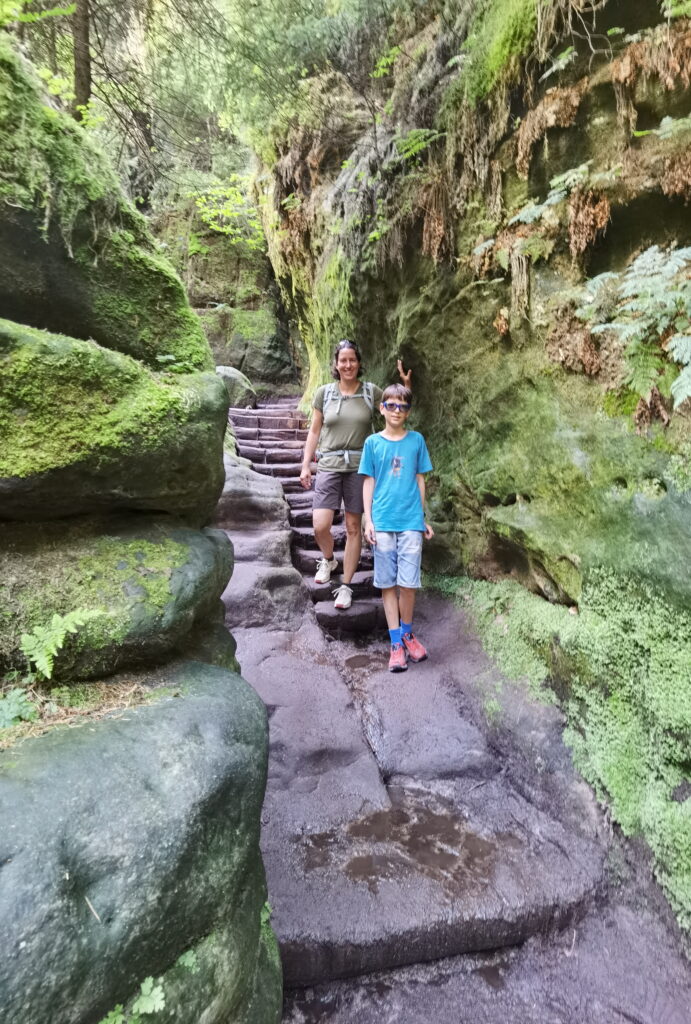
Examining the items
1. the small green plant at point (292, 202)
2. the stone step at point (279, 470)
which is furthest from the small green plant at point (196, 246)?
the stone step at point (279, 470)

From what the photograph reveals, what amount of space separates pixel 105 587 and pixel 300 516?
5388 millimetres

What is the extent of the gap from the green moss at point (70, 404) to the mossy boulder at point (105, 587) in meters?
0.39

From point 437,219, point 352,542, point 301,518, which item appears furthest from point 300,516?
point 437,219

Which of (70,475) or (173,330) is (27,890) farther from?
(173,330)

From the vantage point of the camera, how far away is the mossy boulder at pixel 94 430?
215 cm

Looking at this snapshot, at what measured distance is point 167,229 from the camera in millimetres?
17359

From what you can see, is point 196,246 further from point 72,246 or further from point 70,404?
point 70,404

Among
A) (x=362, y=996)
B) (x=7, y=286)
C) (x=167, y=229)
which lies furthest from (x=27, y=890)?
(x=167, y=229)

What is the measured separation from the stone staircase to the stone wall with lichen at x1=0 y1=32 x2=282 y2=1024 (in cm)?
292

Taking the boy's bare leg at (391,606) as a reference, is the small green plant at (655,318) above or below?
above

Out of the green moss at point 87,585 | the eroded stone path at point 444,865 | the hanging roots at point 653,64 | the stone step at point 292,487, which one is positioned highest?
the hanging roots at point 653,64

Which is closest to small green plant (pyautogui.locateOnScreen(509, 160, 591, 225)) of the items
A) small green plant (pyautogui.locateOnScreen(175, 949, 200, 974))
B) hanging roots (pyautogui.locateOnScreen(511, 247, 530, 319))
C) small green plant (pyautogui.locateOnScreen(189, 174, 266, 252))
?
hanging roots (pyautogui.locateOnScreen(511, 247, 530, 319))

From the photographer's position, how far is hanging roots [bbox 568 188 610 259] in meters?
3.76

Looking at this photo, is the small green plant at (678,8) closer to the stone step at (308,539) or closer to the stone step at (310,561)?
the stone step at (310,561)
